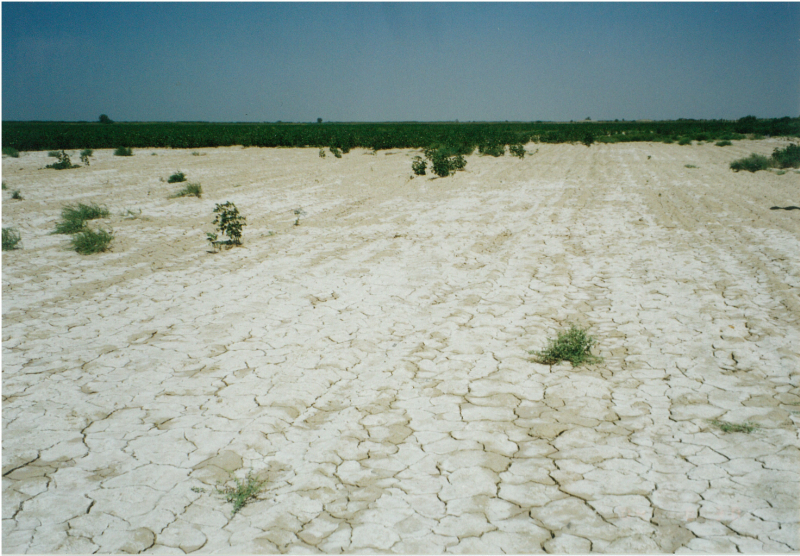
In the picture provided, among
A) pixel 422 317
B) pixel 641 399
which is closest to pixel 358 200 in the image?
pixel 422 317

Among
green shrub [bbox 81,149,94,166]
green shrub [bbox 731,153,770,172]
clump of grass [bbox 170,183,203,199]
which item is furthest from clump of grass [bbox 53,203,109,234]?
green shrub [bbox 731,153,770,172]

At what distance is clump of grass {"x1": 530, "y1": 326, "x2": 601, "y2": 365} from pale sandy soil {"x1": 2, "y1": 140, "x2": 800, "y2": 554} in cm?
15

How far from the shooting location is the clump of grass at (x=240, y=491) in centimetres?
242

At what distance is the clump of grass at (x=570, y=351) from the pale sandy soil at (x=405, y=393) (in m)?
0.15

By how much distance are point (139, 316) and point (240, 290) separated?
3.66 feet

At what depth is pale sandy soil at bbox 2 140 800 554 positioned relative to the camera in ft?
7.58

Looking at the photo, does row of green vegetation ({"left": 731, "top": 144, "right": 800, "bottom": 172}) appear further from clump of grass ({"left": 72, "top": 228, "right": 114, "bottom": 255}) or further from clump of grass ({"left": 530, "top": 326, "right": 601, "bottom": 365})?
clump of grass ({"left": 72, "top": 228, "right": 114, "bottom": 255})

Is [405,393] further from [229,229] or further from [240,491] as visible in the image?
[229,229]

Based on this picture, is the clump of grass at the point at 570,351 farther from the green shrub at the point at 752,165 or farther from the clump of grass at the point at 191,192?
the green shrub at the point at 752,165

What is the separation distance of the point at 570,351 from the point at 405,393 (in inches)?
55.6

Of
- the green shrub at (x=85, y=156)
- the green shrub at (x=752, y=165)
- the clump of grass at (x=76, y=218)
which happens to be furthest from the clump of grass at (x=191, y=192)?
the green shrub at (x=752, y=165)

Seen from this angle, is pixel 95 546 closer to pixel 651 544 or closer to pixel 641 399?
pixel 651 544

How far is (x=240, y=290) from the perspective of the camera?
566 cm

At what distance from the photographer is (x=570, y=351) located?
12.7ft
